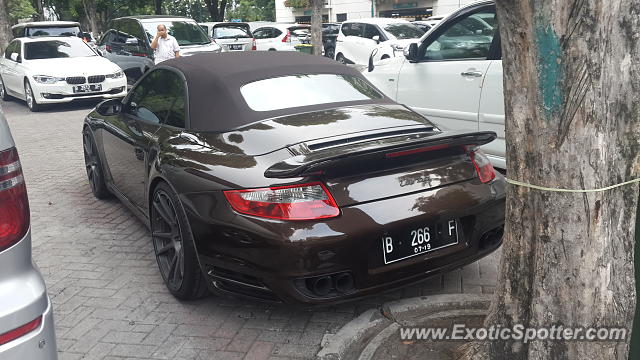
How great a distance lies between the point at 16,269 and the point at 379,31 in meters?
17.2

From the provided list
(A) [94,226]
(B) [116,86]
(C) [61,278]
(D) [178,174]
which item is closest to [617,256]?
(D) [178,174]

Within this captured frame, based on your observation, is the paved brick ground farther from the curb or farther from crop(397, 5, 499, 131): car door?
crop(397, 5, 499, 131): car door

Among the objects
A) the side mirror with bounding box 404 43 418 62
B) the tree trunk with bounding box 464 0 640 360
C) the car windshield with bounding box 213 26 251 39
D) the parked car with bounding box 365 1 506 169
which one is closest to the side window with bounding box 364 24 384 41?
the car windshield with bounding box 213 26 251 39

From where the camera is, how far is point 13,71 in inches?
534

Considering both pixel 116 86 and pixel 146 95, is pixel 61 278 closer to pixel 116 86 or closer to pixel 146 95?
pixel 146 95

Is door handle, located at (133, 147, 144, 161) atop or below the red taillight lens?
atop

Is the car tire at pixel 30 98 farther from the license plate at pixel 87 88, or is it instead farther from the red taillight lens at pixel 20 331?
the red taillight lens at pixel 20 331

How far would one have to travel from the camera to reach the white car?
12438 millimetres

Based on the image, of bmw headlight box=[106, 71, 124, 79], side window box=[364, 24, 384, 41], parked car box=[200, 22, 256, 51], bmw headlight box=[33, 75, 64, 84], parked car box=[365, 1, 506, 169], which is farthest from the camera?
parked car box=[200, 22, 256, 51]

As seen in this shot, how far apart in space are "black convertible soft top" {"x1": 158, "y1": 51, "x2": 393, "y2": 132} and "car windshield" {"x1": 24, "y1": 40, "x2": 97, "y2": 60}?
32.1 ft

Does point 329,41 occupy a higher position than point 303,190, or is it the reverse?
point 329,41

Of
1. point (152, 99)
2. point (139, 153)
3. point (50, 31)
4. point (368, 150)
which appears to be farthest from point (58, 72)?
point (368, 150)

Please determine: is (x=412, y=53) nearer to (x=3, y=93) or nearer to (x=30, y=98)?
(x=30, y=98)

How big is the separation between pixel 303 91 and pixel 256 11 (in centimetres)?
6122
